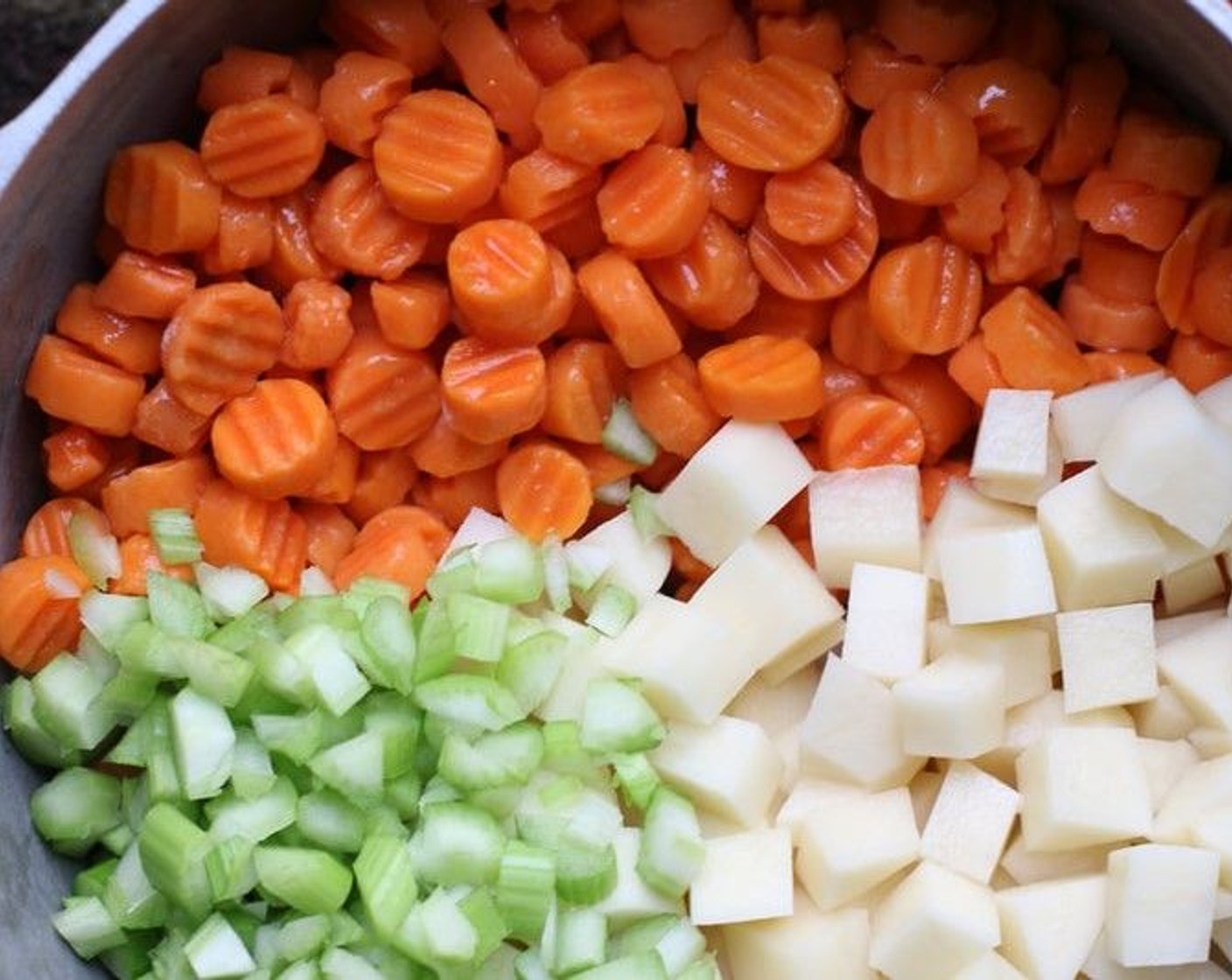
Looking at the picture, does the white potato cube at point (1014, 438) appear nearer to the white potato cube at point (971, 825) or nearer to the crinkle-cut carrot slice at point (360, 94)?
the white potato cube at point (971, 825)

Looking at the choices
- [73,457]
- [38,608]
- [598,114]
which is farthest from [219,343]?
[598,114]

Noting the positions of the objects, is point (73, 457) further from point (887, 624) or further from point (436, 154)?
point (887, 624)

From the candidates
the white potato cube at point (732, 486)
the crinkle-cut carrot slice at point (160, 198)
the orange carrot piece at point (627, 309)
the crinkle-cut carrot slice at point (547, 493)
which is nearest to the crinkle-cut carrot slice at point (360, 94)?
the crinkle-cut carrot slice at point (160, 198)

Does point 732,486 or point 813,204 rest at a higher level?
point 813,204

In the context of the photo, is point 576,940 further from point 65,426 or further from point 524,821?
point 65,426

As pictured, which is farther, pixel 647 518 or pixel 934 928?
pixel 647 518

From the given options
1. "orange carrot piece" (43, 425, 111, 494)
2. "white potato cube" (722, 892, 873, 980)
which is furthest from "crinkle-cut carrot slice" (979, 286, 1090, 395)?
"orange carrot piece" (43, 425, 111, 494)

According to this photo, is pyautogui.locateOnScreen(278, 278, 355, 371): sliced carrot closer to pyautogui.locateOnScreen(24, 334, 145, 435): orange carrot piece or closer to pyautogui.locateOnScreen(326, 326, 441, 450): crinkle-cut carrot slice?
pyautogui.locateOnScreen(326, 326, 441, 450): crinkle-cut carrot slice
